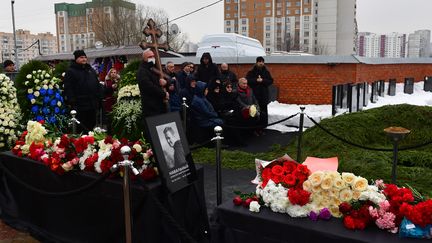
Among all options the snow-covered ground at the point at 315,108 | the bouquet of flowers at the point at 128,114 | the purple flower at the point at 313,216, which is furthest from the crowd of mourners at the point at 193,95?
the purple flower at the point at 313,216

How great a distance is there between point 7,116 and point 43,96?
102 cm

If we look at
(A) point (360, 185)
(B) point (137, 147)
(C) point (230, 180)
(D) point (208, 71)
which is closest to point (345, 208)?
(A) point (360, 185)

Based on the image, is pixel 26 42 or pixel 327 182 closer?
pixel 327 182

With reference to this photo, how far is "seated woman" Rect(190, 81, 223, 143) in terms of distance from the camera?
884cm

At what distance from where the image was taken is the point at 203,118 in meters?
8.89

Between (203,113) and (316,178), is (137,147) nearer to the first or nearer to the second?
(316,178)

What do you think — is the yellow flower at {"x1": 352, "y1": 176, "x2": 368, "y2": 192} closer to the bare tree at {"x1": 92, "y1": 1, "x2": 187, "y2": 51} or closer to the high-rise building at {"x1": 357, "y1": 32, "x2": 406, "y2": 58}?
the bare tree at {"x1": 92, "y1": 1, "x2": 187, "y2": 51}

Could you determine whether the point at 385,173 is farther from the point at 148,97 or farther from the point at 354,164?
the point at 148,97

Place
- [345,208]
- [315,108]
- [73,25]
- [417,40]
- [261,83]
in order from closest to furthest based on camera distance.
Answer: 1. [345,208]
2. [261,83]
3. [315,108]
4. [73,25]
5. [417,40]

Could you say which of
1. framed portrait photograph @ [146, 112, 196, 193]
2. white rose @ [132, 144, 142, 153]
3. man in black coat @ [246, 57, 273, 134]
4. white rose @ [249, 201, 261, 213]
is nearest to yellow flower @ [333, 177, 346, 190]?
white rose @ [249, 201, 261, 213]

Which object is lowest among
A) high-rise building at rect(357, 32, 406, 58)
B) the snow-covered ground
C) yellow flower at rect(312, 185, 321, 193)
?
the snow-covered ground

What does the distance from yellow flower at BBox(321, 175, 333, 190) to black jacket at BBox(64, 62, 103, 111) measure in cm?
584

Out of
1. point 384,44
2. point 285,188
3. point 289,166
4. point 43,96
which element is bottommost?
point 285,188

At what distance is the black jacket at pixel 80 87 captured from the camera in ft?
25.3
